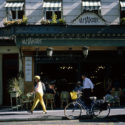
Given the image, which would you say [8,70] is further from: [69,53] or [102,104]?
[102,104]

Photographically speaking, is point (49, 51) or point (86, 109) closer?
point (86, 109)

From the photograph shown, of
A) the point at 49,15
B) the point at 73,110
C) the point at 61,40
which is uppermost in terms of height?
the point at 49,15

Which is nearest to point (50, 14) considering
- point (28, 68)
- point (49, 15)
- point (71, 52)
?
point (49, 15)

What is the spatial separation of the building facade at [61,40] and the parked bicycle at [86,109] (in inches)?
159

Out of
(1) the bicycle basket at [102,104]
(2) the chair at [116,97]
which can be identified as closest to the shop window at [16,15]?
(2) the chair at [116,97]

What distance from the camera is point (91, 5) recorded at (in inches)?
621

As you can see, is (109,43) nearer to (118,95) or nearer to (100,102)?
(118,95)

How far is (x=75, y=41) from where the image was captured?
13.7 metres

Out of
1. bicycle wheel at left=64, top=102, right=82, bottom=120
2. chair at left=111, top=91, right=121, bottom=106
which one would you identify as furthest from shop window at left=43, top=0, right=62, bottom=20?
bicycle wheel at left=64, top=102, right=82, bottom=120

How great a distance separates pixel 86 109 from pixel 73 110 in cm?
58

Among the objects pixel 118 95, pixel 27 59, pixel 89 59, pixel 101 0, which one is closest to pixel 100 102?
pixel 118 95

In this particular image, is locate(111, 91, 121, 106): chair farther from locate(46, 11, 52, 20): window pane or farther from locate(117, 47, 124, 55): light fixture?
locate(46, 11, 52, 20): window pane

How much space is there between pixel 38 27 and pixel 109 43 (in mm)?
3939

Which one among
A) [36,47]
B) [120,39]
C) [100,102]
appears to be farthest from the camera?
[36,47]
